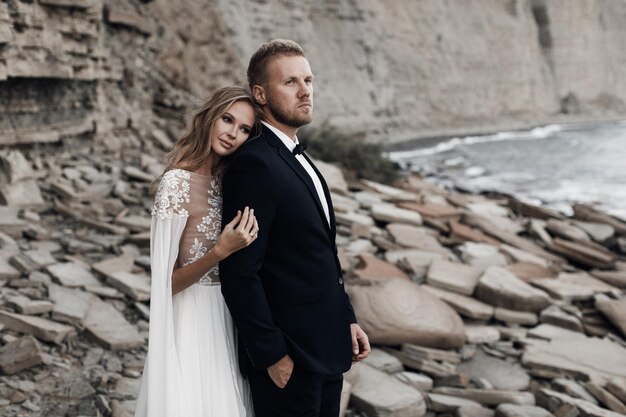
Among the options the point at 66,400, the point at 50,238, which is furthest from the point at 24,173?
the point at 66,400

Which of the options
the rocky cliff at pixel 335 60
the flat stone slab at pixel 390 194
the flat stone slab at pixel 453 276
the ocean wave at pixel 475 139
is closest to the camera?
the flat stone slab at pixel 453 276

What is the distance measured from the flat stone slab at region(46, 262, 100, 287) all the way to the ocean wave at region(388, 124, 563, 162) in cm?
1658

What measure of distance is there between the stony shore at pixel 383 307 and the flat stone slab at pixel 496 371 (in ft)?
0.05

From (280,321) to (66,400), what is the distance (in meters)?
2.19

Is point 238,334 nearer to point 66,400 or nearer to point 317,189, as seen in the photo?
point 317,189

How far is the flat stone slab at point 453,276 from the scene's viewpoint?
6152 mm

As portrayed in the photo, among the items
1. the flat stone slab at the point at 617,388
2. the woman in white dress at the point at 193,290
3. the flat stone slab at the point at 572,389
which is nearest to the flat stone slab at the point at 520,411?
the flat stone slab at the point at 572,389

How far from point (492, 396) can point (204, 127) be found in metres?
3.09

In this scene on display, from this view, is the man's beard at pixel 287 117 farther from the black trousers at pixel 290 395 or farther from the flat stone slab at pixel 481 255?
the flat stone slab at pixel 481 255

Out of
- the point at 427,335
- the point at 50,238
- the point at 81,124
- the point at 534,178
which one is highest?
the point at 81,124

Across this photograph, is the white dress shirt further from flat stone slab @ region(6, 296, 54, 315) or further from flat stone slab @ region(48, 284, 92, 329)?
flat stone slab @ region(6, 296, 54, 315)

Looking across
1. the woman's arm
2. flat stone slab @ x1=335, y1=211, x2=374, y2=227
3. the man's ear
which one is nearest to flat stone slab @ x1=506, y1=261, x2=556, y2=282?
flat stone slab @ x1=335, y1=211, x2=374, y2=227

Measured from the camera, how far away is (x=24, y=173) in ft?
25.7

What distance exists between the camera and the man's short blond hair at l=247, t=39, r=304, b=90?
2.44m
